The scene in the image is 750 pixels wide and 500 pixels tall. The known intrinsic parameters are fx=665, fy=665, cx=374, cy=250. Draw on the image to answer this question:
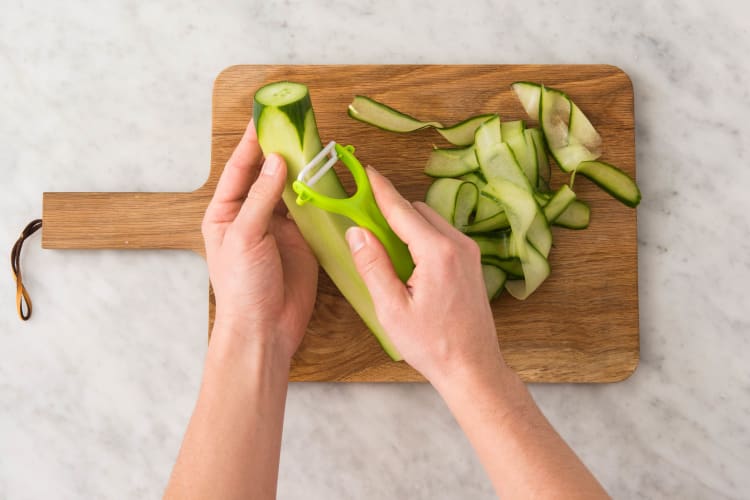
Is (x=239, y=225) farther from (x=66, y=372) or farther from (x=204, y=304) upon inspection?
(x=66, y=372)

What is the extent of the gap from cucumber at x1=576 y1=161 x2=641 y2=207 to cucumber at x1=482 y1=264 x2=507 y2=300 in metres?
0.31

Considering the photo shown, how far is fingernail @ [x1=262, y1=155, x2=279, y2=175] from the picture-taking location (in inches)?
54.1

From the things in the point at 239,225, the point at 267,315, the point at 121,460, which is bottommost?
the point at 121,460

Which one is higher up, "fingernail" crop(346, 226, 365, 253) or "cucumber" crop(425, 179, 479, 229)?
"fingernail" crop(346, 226, 365, 253)

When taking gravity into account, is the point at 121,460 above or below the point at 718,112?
below

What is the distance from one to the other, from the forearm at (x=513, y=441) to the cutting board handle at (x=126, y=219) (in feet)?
2.48

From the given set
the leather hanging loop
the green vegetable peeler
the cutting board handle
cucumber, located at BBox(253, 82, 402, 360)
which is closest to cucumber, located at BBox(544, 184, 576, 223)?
the green vegetable peeler

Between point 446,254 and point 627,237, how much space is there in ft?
1.94

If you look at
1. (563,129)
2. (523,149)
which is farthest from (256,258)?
(563,129)

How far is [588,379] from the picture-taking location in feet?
5.27

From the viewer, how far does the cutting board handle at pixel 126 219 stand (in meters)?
1.63

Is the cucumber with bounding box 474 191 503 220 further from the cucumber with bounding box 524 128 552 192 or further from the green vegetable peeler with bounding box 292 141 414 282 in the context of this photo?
the green vegetable peeler with bounding box 292 141 414 282

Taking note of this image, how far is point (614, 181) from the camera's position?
1.58 m

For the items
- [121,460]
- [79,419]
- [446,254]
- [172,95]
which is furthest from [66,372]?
[446,254]
